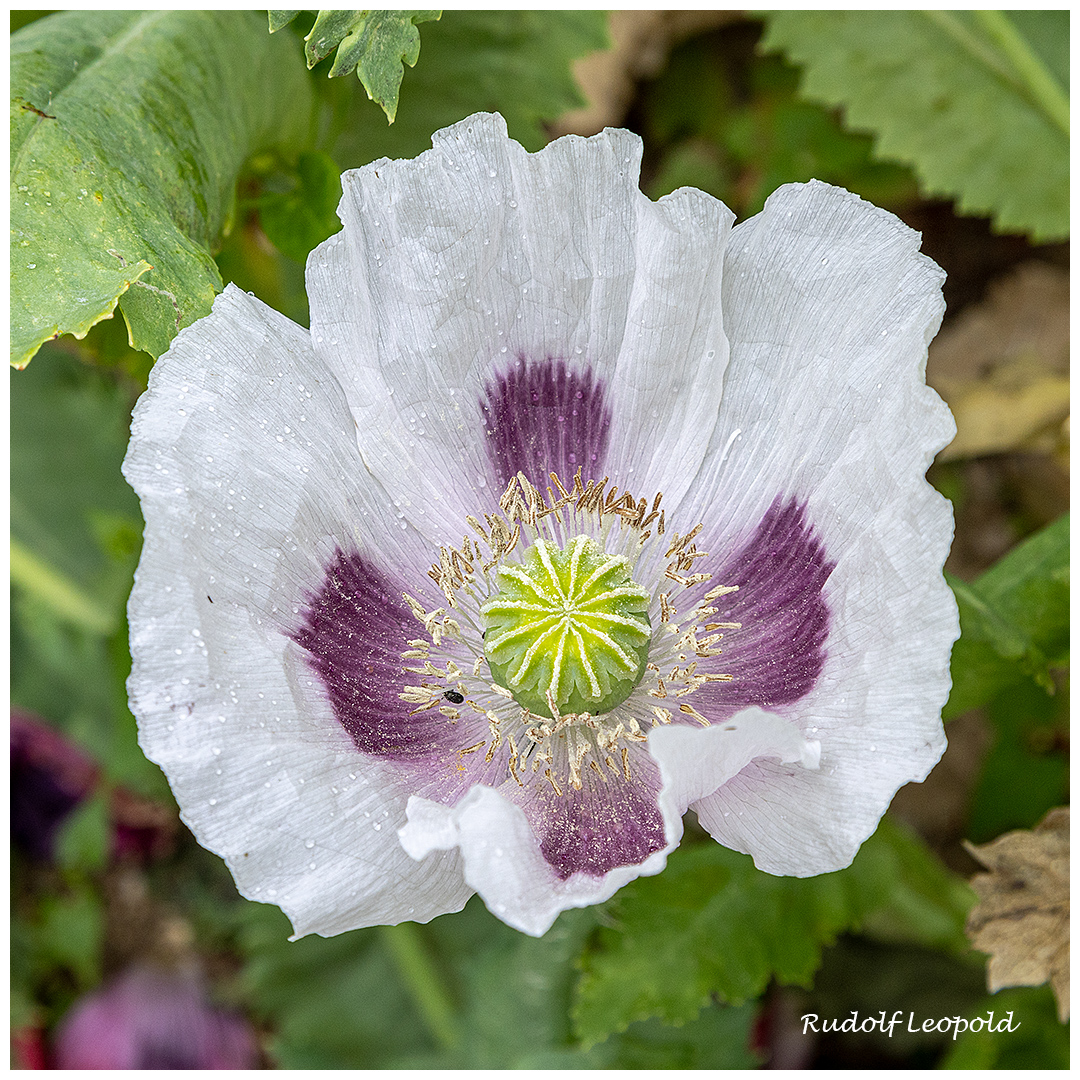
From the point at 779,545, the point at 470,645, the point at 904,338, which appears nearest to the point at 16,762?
the point at 470,645

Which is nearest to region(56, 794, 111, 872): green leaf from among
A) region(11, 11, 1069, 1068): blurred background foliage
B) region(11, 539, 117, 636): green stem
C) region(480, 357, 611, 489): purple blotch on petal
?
region(11, 11, 1069, 1068): blurred background foliage

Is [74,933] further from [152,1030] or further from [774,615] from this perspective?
[774,615]

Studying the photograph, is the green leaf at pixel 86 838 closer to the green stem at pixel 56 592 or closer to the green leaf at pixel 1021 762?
the green stem at pixel 56 592

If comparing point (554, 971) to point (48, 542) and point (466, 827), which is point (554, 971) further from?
point (48, 542)

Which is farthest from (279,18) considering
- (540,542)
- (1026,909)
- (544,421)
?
(1026,909)

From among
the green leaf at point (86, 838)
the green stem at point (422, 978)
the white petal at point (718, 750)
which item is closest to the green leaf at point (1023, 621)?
the white petal at point (718, 750)
